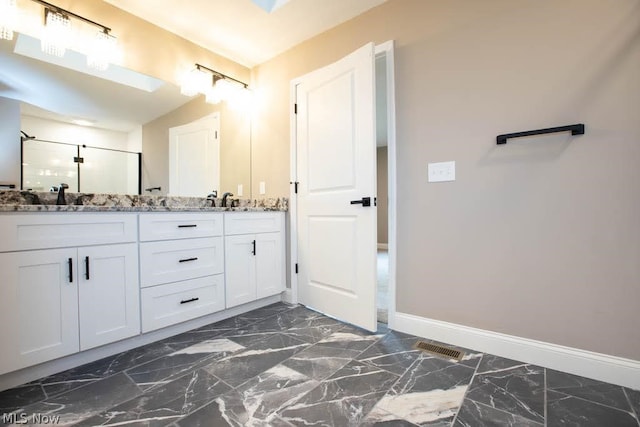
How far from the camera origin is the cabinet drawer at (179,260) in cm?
181

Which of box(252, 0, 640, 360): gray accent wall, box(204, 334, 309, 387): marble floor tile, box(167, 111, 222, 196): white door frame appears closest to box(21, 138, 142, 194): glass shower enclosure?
box(167, 111, 222, 196): white door frame

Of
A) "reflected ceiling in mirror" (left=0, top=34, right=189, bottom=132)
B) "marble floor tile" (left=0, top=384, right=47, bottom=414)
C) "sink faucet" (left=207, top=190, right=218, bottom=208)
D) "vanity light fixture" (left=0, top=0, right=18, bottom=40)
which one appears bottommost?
"marble floor tile" (left=0, top=384, right=47, bottom=414)

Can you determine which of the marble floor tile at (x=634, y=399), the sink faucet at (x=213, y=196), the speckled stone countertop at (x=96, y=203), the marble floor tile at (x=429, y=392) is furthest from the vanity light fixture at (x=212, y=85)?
the marble floor tile at (x=634, y=399)

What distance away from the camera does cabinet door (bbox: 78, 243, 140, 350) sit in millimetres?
1551

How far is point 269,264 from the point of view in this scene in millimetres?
2580

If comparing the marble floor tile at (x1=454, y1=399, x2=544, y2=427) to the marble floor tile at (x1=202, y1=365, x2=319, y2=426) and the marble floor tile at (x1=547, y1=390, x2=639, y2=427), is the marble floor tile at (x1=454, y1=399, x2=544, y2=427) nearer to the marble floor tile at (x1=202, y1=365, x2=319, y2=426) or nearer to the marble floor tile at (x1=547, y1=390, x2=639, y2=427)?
the marble floor tile at (x1=547, y1=390, x2=639, y2=427)

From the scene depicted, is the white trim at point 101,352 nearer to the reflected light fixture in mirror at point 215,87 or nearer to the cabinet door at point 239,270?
the cabinet door at point 239,270

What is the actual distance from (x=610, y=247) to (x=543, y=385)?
2.42 feet

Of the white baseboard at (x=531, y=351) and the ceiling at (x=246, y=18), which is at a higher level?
the ceiling at (x=246, y=18)

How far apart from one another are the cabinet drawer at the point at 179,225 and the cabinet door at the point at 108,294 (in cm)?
13

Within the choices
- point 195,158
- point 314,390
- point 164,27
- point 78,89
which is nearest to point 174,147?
point 195,158

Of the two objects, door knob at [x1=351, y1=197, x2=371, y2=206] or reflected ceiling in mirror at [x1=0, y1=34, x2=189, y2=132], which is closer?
reflected ceiling in mirror at [x1=0, y1=34, x2=189, y2=132]

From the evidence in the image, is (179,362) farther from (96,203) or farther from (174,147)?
(174,147)

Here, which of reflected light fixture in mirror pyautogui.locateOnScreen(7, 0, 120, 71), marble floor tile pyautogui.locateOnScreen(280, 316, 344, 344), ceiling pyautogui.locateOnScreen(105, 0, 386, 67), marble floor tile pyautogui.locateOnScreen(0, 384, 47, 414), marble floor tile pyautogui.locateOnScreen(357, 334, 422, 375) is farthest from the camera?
ceiling pyautogui.locateOnScreen(105, 0, 386, 67)
